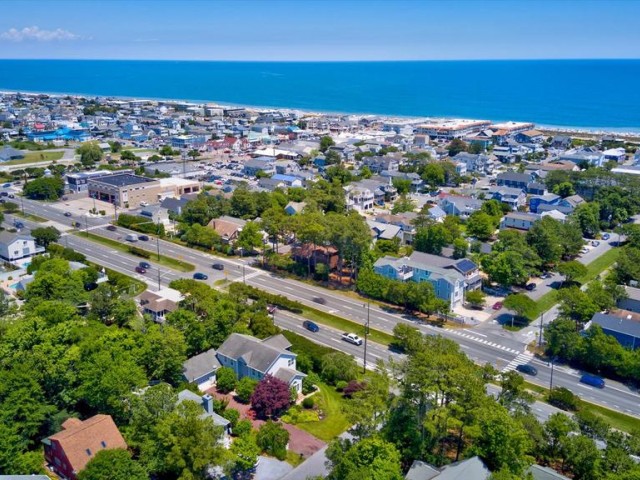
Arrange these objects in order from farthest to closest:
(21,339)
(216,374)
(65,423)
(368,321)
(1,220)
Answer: (1,220) < (368,321) < (216,374) < (21,339) < (65,423)

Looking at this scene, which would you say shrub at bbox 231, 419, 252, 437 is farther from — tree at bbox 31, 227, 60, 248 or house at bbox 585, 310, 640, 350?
tree at bbox 31, 227, 60, 248

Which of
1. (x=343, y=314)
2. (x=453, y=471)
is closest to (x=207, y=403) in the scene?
(x=453, y=471)

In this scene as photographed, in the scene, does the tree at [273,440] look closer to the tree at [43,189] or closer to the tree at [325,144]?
the tree at [43,189]

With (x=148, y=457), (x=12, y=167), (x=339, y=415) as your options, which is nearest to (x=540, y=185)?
(x=339, y=415)

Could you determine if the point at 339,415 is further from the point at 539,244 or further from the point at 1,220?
the point at 1,220

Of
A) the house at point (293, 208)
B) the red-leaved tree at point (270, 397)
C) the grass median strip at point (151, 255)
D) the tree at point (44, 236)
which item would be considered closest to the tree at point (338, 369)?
the red-leaved tree at point (270, 397)

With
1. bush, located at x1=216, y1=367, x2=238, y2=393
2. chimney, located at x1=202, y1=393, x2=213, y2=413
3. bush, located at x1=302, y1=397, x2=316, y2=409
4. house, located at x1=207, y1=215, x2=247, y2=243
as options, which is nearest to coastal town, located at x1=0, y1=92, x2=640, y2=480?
chimney, located at x1=202, y1=393, x2=213, y2=413

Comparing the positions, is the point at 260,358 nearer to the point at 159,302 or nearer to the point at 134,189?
the point at 159,302
